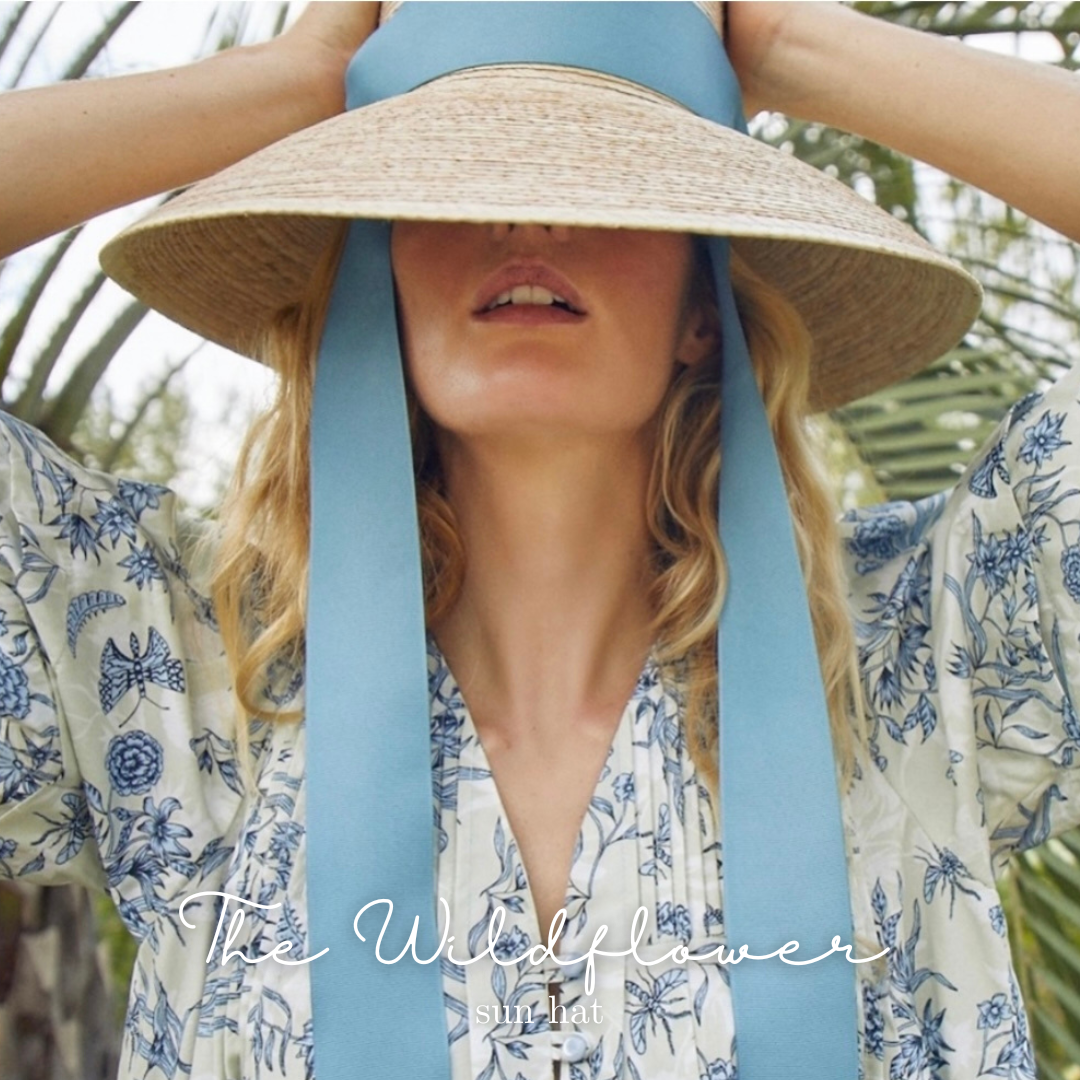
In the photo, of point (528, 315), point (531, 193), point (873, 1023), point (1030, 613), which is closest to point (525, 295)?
point (528, 315)

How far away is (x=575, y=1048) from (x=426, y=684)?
0.39 metres

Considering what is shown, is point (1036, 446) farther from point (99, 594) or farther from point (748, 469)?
point (99, 594)

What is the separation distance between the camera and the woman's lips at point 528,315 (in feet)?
4.70

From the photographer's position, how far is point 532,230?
1443 mm

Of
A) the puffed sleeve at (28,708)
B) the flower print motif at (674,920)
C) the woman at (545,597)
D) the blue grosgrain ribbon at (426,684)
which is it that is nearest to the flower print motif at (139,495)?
the woman at (545,597)

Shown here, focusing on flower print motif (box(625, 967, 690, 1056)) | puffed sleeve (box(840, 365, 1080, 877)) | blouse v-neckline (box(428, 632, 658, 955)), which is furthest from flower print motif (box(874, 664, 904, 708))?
flower print motif (box(625, 967, 690, 1056))

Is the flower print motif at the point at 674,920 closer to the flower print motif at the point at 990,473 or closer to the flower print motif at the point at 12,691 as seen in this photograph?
the flower print motif at the point at 990,473

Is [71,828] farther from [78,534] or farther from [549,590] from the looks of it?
[549,590]

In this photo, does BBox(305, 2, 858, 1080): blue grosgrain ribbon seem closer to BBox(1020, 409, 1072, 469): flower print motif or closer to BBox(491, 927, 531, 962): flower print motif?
BBox(491, 927, 531, 962): flower print motif

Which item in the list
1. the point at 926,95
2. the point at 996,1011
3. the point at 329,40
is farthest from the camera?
the point at 329,40

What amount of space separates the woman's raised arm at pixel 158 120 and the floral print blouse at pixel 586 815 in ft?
0.87

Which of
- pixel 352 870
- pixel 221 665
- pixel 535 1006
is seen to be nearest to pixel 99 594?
pixel 221 665

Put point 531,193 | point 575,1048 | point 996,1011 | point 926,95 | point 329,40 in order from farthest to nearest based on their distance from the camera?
point 329,40, point 926,95, point 996,1011, point 575,1048, point 531,193

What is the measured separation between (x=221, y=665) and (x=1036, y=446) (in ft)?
3.06
